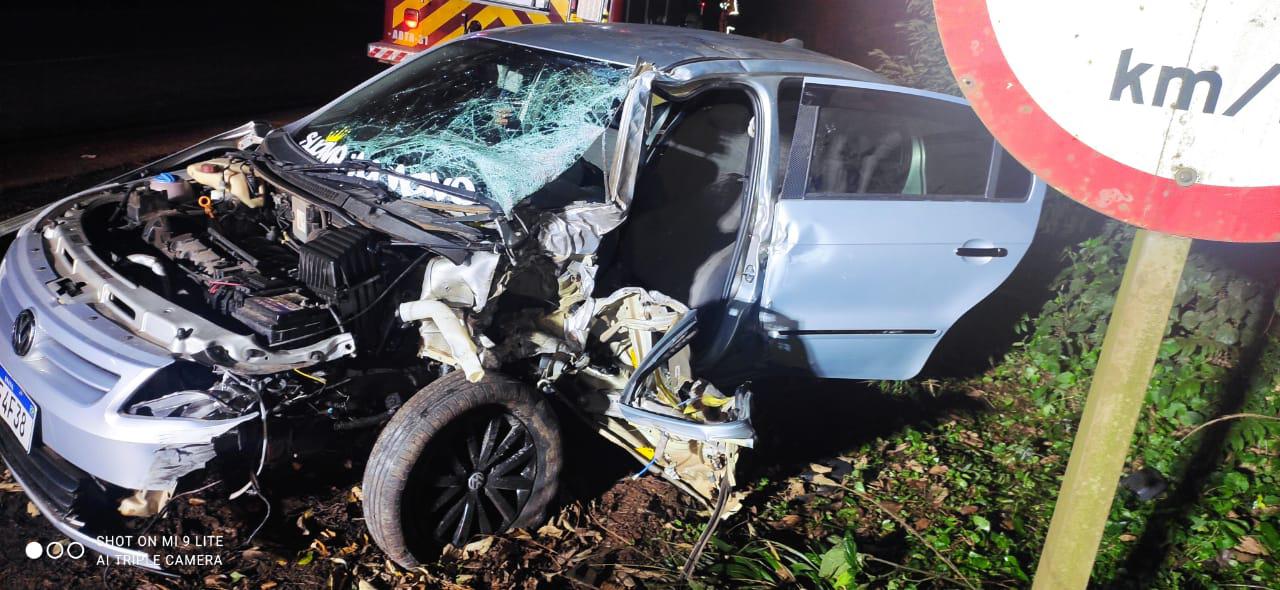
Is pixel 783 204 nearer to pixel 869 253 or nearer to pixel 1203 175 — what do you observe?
pixel 869 253

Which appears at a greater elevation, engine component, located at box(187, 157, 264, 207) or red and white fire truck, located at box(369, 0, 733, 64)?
red and white fire truck, located at box(369, 0, 733, 64)

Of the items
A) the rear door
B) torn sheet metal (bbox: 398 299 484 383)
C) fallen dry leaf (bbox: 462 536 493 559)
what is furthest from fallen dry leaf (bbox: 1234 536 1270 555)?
torn sheet metal (bbox: 398 299 484 383)

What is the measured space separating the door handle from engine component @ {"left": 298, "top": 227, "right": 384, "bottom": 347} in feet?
7.47

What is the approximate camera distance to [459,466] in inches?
122

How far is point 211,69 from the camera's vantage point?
963cm

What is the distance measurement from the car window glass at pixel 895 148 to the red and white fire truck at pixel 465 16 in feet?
13.0

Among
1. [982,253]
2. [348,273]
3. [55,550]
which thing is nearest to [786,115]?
[982,253]

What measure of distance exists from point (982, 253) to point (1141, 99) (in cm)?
239

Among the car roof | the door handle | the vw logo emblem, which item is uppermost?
the car roof

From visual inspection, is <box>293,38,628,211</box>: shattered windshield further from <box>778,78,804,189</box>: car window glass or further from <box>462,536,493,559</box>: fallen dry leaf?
<box>462,536,493,559</box>: fallen dry leaf

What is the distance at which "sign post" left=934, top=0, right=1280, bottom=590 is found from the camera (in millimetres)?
1468

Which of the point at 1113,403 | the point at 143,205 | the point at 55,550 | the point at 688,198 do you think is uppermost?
the point at 1113,403

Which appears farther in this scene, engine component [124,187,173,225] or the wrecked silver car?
engine component [124,187,173,225]

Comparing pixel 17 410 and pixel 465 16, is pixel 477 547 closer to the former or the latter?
pixel 17 410
